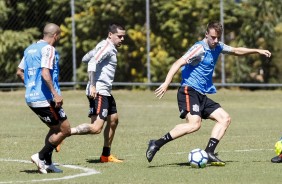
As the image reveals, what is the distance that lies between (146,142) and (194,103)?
11.9ft

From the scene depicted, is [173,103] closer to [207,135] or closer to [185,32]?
[185,32]

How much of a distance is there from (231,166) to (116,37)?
8.45 ft

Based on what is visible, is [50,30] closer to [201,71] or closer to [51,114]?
[51,114]

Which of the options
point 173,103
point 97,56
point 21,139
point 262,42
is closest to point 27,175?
point 97,56

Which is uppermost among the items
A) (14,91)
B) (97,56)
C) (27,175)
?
(97,56)

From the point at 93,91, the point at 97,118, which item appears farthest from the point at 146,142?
the point at 93,91

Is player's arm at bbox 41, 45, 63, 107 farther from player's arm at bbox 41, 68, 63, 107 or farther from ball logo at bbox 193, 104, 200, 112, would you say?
ball logo at bbox 193, 104, 200, 112

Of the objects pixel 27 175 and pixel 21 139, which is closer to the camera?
pixel 27 175

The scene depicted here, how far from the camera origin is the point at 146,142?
1609 cm

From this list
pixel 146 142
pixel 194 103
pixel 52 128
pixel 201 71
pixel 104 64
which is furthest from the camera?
pixel 146 142

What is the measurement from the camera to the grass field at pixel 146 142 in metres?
11.2

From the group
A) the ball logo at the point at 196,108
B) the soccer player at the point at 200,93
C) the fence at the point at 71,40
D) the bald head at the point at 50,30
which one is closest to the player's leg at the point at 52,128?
the bald head at the point at 50,30

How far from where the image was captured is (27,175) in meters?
11.4

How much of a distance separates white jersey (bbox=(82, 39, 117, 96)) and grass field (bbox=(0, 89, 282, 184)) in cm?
105
